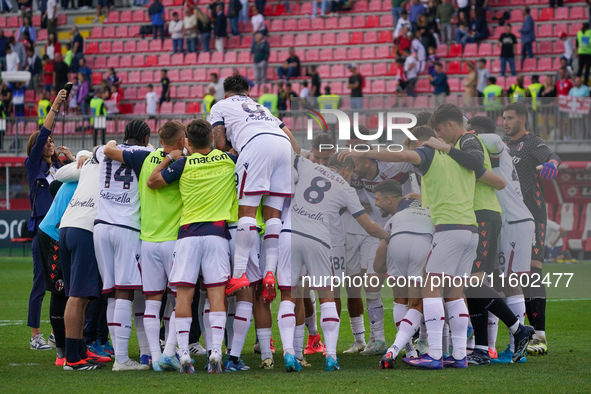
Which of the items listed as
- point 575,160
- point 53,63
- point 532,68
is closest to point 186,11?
point 53,63

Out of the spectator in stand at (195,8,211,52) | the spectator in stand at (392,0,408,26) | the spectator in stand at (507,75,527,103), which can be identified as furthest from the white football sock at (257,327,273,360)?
the spectator in stand at (195,8,211,52)

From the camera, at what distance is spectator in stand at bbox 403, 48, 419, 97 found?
24.7m

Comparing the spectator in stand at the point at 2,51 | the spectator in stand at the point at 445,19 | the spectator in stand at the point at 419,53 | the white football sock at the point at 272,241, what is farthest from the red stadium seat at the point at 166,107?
the white football sock at the point at 272,241

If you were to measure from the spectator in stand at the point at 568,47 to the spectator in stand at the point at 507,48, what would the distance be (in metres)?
1.42

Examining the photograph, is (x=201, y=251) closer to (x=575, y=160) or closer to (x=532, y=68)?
(x=575, y=160)

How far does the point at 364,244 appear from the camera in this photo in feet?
30.3

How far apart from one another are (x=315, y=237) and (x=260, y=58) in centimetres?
2004

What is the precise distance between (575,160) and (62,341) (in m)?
15.6

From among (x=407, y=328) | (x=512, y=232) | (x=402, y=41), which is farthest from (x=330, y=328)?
(x=402, y=41)

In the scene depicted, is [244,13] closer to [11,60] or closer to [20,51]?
[20,51]

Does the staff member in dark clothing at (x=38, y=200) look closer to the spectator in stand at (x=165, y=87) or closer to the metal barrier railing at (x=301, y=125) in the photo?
the metal barrier railing at (x=301, y=125)

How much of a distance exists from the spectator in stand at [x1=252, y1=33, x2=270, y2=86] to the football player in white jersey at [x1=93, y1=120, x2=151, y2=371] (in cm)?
1993

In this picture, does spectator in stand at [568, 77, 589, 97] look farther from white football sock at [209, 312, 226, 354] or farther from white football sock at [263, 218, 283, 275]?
white football sock at [209, 312, 226, 354]

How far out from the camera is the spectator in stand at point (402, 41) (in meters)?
25.5
